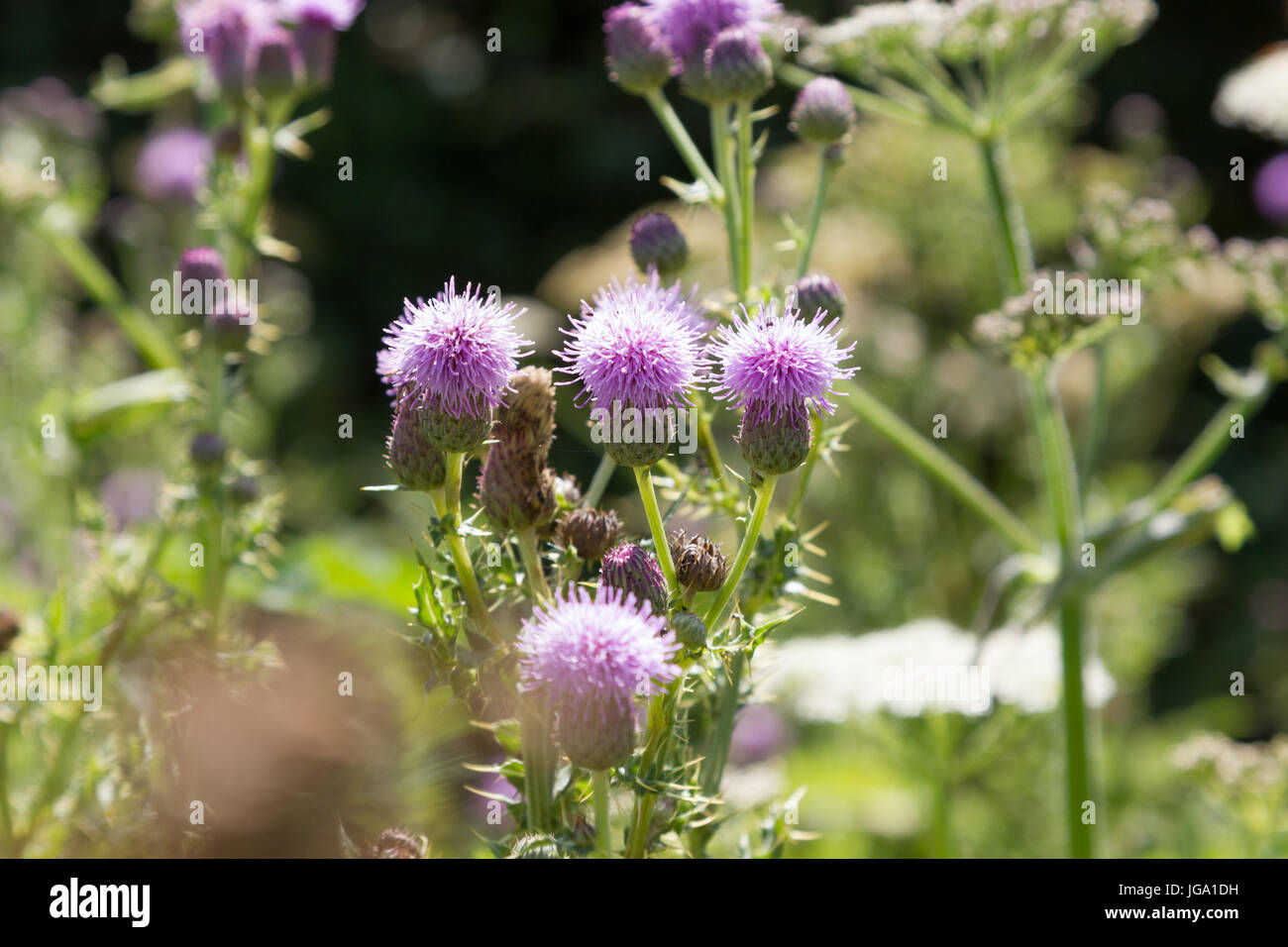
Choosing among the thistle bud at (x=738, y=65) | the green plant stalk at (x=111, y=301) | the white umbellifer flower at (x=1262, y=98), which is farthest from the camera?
the white umbellifer flower at (x=1262, y=98)

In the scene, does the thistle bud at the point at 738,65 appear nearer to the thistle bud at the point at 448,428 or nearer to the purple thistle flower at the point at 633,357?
the purple thistle flower at the point at 633,357

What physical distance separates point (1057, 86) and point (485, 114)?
6894 millimetres

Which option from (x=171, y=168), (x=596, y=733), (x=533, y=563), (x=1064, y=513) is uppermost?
(x=171, y=168)

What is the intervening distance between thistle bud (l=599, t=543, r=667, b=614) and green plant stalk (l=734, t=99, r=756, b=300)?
67 centimetres

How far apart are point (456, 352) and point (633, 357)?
213mm

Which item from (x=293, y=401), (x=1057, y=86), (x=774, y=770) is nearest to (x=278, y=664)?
(x=774, y=770)

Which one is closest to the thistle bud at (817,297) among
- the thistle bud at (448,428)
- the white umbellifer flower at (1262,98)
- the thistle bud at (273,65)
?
the thistle bud at (448,428)

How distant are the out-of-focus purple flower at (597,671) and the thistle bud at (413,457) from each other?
0.29 meters

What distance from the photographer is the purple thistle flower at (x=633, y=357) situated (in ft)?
4.35

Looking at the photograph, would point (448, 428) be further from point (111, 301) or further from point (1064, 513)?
point (111, 301)

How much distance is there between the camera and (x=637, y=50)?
1.95 metres

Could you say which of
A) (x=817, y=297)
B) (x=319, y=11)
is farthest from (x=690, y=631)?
(x=319, y=11)

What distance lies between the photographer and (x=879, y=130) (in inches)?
177

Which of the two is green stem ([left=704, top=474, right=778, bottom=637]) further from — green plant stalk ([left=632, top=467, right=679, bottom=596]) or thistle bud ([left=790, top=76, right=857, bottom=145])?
thistle bud ([left=790, top=76, right=857, bottom=145])
